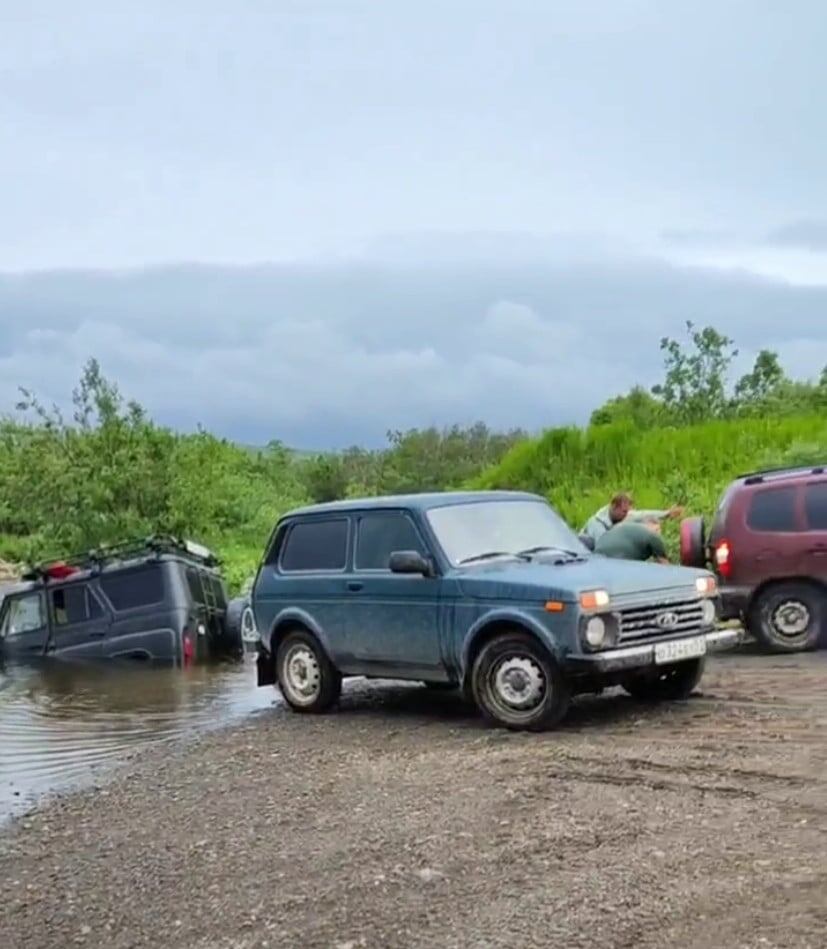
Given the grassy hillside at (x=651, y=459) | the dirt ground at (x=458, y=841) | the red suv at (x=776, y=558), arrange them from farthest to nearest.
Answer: the grassy hillside at (x=651, y=459) < the red suv at (x=776, y=558) < the dirt ground at (x=458, y=841)

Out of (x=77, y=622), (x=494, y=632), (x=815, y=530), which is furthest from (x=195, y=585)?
(x=494, y=632)

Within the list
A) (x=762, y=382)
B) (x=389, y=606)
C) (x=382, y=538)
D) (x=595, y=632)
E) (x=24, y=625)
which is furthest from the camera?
(x=762, y=382)

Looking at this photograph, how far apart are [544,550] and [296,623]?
239cm

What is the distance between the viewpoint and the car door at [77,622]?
18031 mm

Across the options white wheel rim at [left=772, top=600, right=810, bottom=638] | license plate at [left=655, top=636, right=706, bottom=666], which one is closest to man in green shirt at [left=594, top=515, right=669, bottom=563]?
white wheel rim at [left=772, top=600, right=810, bottom=638]

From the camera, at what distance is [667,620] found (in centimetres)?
1048

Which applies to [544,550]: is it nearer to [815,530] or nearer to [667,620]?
[667,620]

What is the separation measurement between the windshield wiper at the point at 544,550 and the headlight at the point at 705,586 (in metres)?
0.93

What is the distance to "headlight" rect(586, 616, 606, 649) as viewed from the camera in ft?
32.5

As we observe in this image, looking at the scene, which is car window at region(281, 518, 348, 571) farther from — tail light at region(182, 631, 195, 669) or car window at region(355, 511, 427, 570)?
tail light at region(182, 631, 195, 669)

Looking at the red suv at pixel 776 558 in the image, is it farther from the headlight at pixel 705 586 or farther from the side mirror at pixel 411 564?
the side mirror at pixel 411 564

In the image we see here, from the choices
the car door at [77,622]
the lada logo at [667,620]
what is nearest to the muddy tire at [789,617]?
the lada logo at [667,620]

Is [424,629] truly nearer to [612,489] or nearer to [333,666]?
[333,666]

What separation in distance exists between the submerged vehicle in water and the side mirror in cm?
734
